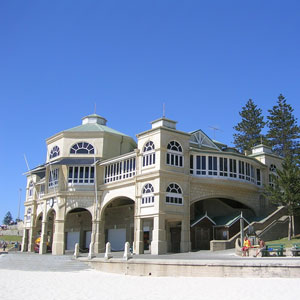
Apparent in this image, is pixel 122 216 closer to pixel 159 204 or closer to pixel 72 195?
pixel 72 195

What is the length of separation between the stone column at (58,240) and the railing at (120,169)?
20.2 ft

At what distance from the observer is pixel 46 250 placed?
1734 inches

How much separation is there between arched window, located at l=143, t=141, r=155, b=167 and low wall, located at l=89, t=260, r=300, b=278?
1046 centimetres

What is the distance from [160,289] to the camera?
699 inches

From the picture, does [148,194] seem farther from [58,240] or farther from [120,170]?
[58,240]

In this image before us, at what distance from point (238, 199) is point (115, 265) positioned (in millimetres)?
15648

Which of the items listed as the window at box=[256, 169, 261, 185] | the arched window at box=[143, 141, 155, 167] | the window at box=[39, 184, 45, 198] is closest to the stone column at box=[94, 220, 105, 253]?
the arched window at box=[143, 141, 155, 167]

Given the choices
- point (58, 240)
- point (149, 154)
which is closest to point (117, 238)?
point (58, 240)

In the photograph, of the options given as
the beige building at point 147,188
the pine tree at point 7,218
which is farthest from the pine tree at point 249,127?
the pine tree at point 7,218

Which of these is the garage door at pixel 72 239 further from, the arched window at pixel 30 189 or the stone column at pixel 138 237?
the stone column at pixel 138 237

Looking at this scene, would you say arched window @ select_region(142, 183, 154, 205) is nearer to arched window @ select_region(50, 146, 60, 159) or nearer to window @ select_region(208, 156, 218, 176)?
window @ select_region(208, 156, 218, 176)

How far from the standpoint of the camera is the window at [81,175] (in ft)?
140

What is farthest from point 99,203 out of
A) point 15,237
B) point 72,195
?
point 15,237

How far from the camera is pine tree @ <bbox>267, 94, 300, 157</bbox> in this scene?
61938 millimetres
